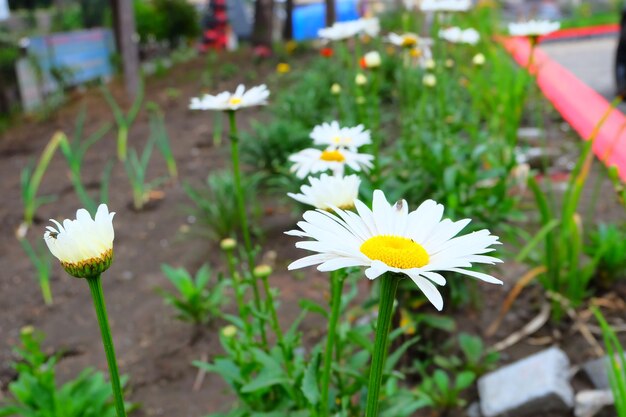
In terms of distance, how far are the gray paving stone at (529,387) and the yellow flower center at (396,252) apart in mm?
1046

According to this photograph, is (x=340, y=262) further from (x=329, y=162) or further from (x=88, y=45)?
(x=88, y=45)

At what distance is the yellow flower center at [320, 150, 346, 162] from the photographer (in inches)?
48.5

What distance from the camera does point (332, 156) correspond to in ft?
4.08

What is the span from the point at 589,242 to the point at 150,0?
28.8ft

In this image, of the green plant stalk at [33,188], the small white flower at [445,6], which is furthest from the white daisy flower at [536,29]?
the green plant stalk at [33,188]

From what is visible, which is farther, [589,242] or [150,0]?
[150,0]

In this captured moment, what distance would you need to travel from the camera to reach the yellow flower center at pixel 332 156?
4.04 feet

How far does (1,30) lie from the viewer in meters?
7.15

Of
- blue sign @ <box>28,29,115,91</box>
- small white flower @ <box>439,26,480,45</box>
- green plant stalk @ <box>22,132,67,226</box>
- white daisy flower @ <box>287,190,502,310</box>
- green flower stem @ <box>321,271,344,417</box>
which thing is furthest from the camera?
blue sign @ <box>28,29,115,91</box>

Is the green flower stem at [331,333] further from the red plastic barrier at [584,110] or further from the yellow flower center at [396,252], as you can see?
the red plastic barrier at [584,110]

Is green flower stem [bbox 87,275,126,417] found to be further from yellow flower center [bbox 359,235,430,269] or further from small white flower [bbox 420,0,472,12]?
small white flower [bbox 420,0,472,12]

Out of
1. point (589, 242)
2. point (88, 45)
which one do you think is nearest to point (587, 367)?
point (589, 242)

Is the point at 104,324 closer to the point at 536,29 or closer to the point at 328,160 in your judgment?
the point at 328,160

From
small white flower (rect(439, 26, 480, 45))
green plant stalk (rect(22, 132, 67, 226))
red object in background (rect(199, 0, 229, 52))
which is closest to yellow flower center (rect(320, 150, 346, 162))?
small white flower (rect(439, 26, 480, 45))
